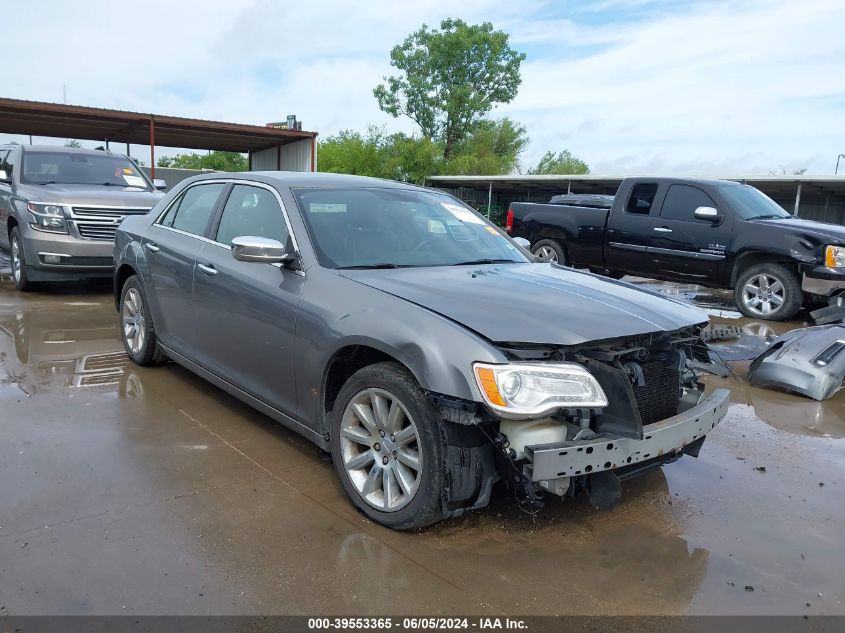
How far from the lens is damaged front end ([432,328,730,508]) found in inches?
111

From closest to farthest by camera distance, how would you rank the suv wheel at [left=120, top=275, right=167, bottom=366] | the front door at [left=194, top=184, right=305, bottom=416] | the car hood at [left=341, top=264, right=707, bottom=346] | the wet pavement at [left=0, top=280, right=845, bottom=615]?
the wet pavement at [left=0, top=280, right=845, bottom=615], the car hood at [left=341, top=264, right=707, bottom=346], the front door at [left=194, top=184, right=305, bottom=416], the suv wheel at [left=120, top=275, right=167, bottom=366]

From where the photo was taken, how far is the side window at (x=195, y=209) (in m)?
4.81

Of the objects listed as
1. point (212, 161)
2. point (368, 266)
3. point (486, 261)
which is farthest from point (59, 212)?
point (212, 161)

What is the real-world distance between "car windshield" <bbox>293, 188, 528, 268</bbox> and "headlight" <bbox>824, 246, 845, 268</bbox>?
19.1 ft

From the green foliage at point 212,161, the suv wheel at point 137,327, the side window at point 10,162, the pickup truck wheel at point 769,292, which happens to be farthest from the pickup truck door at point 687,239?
the green foliage at point 212,161

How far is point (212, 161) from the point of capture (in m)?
69.7

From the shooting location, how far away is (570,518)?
3.43 m

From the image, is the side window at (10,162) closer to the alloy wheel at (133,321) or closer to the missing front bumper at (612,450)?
the alloy wheel at (133,321)

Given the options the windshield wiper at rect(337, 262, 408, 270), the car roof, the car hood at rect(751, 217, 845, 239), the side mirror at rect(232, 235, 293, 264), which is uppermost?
the car roof

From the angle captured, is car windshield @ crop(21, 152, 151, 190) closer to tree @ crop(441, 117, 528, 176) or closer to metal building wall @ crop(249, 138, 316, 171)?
metal building wall @ crop(249, 138, 316, 171)

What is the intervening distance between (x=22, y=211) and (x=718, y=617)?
29.4 ft

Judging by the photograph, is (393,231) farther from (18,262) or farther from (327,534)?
(18,262)

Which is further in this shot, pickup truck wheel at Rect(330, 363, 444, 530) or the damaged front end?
pickup truck wheel at Rect(330, 363, 444, 530)

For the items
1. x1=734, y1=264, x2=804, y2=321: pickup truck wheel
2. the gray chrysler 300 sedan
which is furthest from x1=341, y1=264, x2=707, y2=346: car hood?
x1=734, y1=264, x2=804, y2=321: pickup truck wheel
